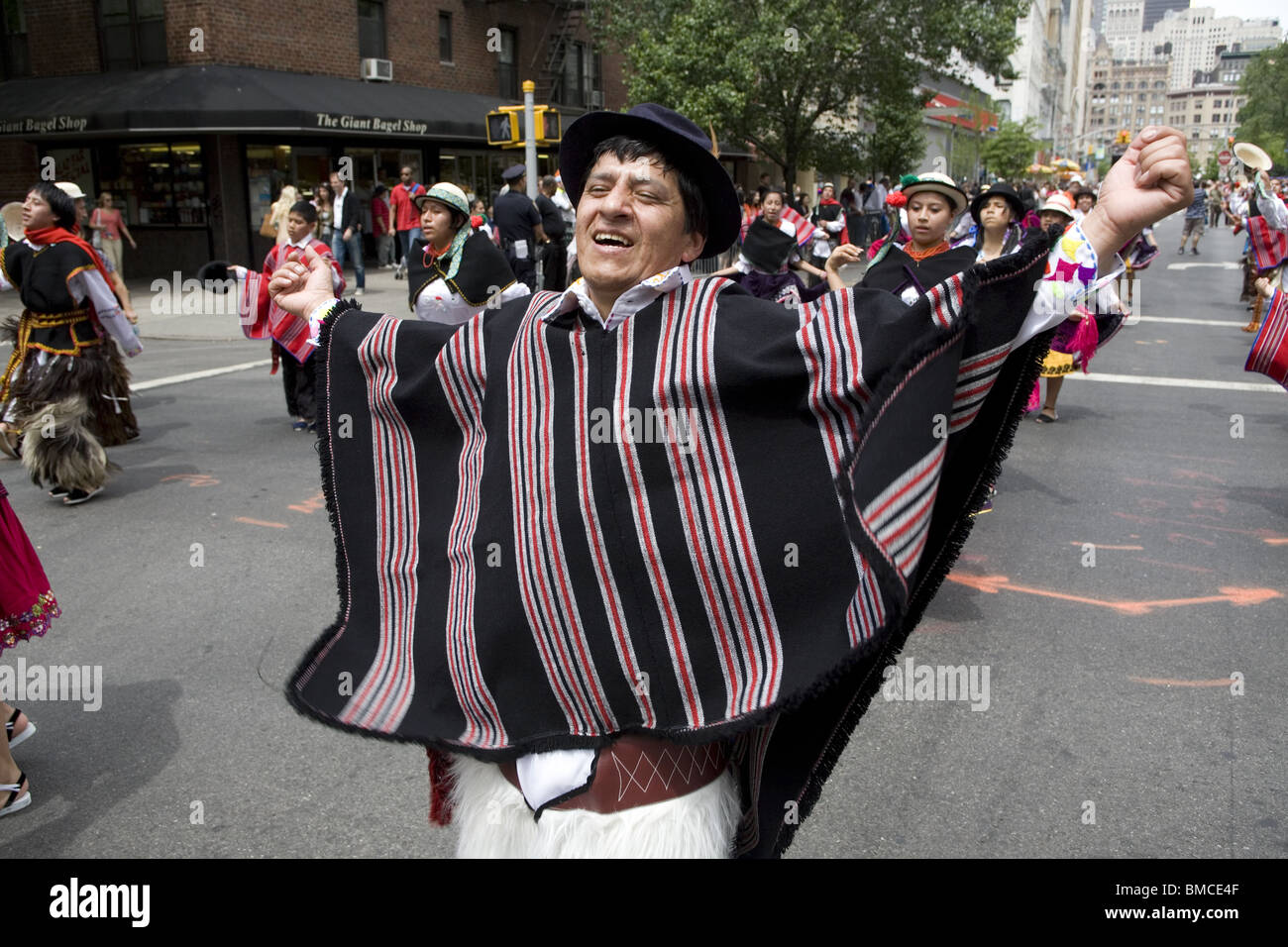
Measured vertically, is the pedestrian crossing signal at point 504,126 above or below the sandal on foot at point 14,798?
above

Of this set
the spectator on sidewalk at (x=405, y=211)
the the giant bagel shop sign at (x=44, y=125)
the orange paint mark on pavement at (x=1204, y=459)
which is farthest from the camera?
the spectator on sidewalk at (x=405, y=211)

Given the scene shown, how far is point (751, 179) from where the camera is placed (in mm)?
39344

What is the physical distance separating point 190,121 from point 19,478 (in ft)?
40.9

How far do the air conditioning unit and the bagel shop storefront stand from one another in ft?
0.52

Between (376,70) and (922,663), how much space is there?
21.1 meters

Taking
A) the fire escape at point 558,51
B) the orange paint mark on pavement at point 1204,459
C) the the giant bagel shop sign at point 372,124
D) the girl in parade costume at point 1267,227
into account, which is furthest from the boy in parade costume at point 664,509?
the fire escape at point 558,51

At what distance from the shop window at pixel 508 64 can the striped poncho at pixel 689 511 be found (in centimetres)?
2649

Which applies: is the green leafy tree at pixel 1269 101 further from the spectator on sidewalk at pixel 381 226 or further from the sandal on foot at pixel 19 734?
the sandal on foot at pixel 19 734

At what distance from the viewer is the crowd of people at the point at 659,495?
1.79 metres

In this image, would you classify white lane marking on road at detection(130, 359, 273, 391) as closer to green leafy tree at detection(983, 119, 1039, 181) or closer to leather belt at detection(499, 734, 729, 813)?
leather belt at detection(499, 734, 729, 813)

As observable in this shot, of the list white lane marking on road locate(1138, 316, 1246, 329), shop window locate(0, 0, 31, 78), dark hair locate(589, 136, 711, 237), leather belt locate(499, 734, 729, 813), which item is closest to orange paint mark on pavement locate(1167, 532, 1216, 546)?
dark hair locate(589, 136, 711, 237)

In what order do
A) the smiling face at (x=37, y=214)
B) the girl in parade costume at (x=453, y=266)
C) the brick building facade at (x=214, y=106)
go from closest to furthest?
the girl in parade costume at (x=453, y=266) < the smiling face at (x=37, y=214) < the brick building facade at (x=214, y=106)

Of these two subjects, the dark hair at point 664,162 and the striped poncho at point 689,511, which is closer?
the striped poncho at point 689,511

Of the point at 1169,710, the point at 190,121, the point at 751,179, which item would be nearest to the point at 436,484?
the point at 1169,710
